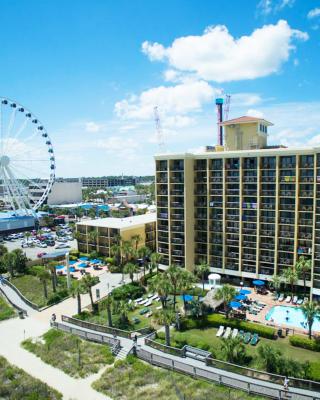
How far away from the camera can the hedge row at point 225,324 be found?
43.3 metres

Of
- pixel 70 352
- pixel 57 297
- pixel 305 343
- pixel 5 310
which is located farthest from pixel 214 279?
pixel 5 310

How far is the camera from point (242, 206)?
61.8 meters

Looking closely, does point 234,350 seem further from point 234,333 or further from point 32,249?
point 32,249

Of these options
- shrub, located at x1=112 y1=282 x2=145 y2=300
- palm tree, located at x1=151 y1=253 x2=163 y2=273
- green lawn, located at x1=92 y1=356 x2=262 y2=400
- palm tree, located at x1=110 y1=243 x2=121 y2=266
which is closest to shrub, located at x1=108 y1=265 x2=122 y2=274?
palm tree, located at x1=110 y1=243 x2=121 y2=266

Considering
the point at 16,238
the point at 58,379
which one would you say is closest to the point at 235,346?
the point at 58,379

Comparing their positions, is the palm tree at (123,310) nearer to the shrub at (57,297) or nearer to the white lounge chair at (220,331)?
the white lounge chair at (220,331)

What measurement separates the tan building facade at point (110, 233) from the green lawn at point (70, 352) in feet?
117

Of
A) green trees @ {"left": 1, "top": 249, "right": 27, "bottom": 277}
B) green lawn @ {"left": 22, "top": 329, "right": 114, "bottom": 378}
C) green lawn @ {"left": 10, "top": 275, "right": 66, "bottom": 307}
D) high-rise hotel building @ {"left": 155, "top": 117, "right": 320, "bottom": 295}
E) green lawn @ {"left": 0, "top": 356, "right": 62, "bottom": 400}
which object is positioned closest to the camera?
green lawn @ {"left": 0, "top": 356, "right": 62, "bottom": 400}

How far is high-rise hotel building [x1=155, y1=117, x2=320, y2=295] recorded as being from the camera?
55906 millimetres

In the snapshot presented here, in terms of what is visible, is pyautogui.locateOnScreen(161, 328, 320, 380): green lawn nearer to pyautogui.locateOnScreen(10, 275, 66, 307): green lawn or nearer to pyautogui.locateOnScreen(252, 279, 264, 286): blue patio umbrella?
pyautogui.locateOnScreen(252, 279, 264, 286): blue patio umbrella

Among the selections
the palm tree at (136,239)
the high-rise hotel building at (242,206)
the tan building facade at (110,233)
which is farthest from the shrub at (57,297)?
the palm tree at (136,239)

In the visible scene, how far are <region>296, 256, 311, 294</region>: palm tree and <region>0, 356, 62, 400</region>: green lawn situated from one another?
39125 millimetres

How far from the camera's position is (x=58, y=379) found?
35.1 m

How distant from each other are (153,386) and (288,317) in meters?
25.2
